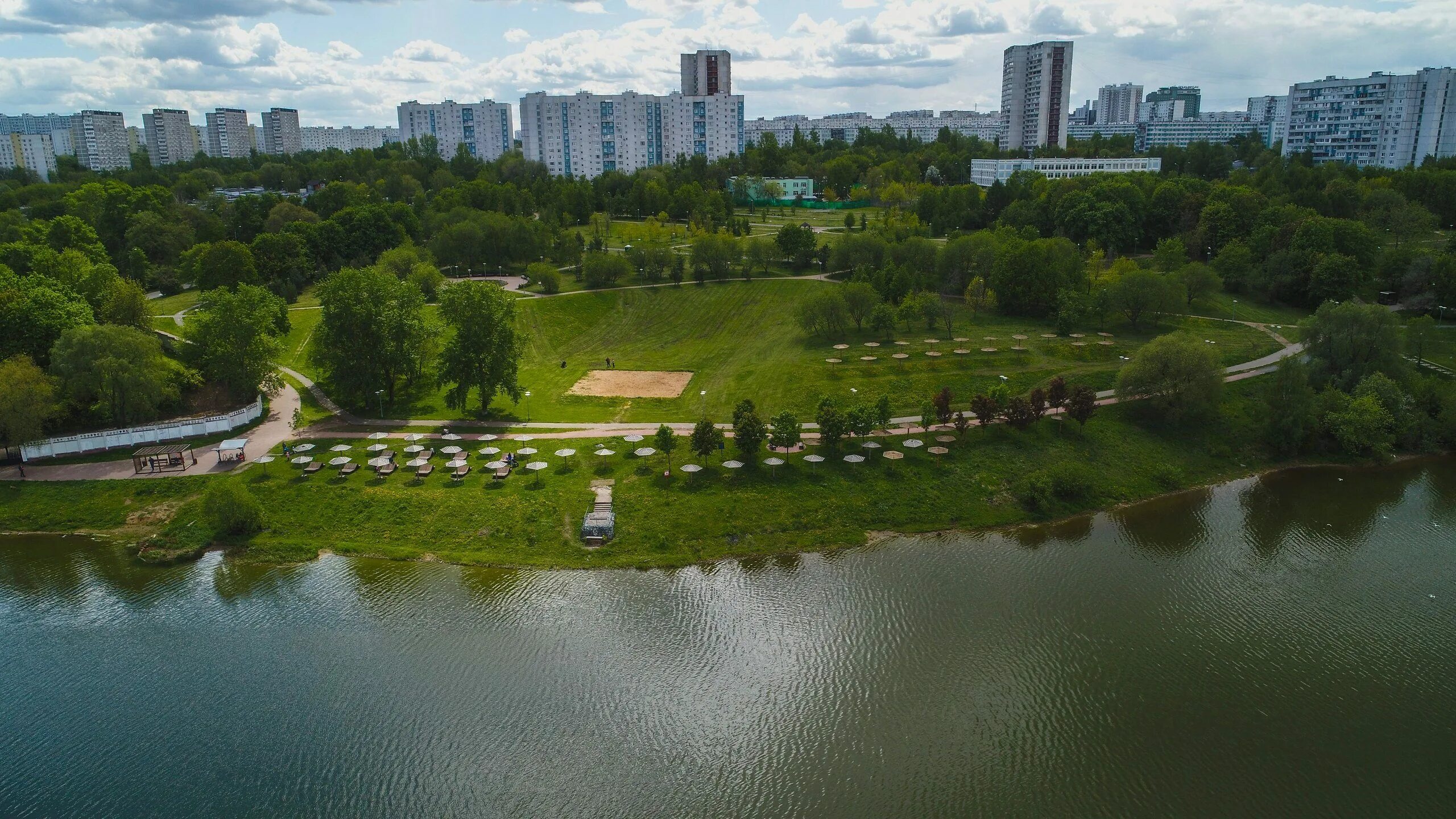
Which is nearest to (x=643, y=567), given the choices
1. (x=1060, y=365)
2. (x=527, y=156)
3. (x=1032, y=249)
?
(x=1060, y=365)

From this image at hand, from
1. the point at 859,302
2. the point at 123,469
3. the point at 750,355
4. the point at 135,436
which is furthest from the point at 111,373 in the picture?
the point at 859,302

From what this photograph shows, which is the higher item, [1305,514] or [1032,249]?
[1032,249]

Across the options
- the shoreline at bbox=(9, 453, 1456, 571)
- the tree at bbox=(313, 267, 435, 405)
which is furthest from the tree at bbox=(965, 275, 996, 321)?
the tree at bbox=(313, 267, 435, 405)

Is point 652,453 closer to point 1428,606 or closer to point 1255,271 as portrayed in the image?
point 1428,606

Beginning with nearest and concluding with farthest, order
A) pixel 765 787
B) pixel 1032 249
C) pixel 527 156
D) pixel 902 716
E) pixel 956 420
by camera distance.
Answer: pixel 765 787, pixel 902 716, pixel 956 420, pixel 1032 249, pixel 527 156

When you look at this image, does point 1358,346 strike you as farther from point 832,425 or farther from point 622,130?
point 622,130

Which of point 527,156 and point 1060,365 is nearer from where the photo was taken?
point 1060,365

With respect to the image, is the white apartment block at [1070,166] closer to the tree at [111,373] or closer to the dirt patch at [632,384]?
the dirt patch at [632,384]
